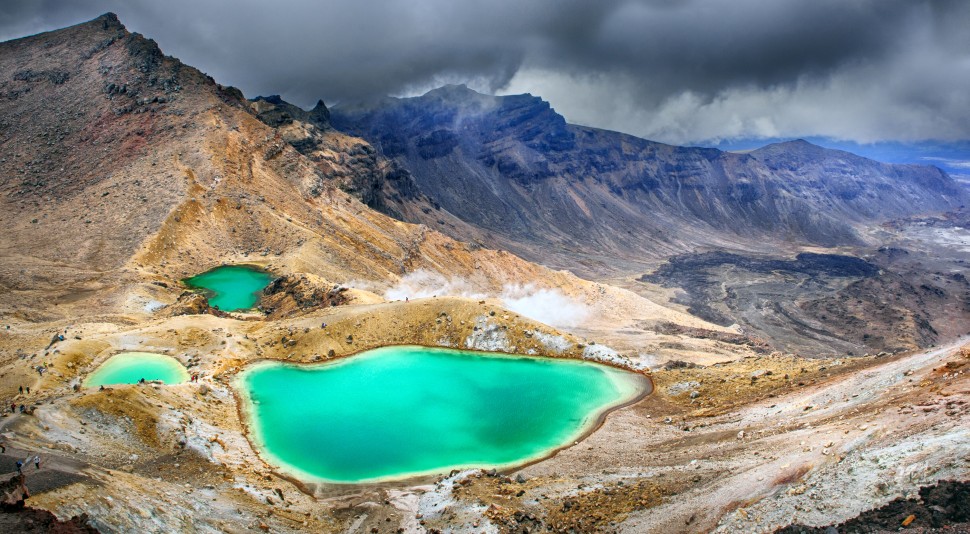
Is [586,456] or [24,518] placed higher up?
[24,518]

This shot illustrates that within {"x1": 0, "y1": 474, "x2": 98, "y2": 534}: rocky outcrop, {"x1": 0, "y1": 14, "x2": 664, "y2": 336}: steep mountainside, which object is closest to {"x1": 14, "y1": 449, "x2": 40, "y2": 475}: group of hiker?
{"x1": 0, "y1": 474, "x2": 98, "y2": 534}: rocky outcrop

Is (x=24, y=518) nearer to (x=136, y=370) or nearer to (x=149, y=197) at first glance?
(x=136, y=370)


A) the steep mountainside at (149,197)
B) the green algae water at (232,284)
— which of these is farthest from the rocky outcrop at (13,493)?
the green algae water at (232,284)

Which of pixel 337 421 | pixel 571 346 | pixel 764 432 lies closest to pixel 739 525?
pixel 764 432

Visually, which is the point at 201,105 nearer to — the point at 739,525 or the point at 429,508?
the point at 429,508

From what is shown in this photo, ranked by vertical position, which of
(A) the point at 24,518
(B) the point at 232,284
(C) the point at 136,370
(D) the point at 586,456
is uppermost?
(B) the point at 232,284

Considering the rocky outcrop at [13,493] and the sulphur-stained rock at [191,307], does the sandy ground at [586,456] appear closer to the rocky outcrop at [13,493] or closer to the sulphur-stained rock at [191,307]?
the rocky outcrop at [13,493]

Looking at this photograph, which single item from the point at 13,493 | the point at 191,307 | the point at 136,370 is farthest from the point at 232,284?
the point at 13,493
